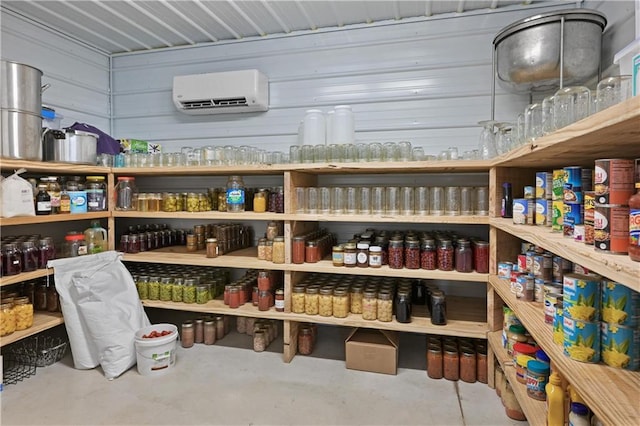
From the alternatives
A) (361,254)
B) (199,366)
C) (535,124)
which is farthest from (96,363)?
(535,124)

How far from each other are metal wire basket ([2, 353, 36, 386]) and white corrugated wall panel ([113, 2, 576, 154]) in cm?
215

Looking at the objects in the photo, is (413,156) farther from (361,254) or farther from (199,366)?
(199,366)

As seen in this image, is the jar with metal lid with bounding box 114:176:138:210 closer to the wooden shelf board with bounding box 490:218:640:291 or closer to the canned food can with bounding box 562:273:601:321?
the wooden shelf board with bounding box 490:218:640:291

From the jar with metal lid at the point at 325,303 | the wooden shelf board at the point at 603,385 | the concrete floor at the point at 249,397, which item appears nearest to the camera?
the wooden shelf board at the point at 603,385

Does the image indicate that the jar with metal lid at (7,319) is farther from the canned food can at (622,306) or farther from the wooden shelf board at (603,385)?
the canned food can at (622,306)

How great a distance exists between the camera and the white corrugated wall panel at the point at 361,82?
9.83ft

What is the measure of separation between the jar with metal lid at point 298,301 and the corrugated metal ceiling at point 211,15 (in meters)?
2.24

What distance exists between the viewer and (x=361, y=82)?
10.6 feet

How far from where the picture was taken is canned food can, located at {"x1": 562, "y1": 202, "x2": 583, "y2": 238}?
1285 millimetres

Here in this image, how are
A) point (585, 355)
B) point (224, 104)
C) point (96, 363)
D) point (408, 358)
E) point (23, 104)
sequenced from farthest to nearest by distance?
point (224, 104)
point (408, 358)
point (96, 363)
point (23, 104)
point (585, 355)

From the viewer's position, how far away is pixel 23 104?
8.15 feet

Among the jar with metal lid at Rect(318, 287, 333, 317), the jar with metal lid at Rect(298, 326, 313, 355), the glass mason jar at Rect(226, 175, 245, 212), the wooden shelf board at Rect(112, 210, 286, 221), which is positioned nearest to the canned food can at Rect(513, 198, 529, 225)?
the jar with metal lid at Rect(318, 287, 333, 317)

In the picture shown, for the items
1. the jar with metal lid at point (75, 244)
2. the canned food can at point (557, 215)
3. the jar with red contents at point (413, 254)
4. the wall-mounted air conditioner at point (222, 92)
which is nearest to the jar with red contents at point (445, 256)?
the jar with red contents at point (413, 254)

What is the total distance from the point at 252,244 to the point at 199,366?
1236 mm
